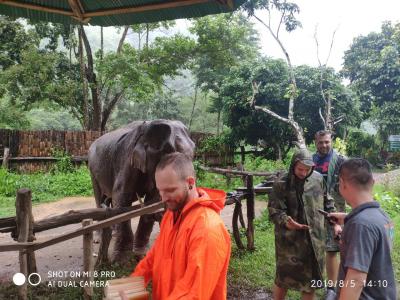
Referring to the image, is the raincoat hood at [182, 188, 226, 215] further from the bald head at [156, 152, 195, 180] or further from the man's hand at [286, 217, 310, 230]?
the man's hand at [286, 217, 310, 230]

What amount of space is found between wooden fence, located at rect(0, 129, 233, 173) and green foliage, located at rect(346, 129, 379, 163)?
31.7 ft

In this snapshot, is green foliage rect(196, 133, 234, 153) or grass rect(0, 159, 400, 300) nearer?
grass rect(0, 159, 400, 300)

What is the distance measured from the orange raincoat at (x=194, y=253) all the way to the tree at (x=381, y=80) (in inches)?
779

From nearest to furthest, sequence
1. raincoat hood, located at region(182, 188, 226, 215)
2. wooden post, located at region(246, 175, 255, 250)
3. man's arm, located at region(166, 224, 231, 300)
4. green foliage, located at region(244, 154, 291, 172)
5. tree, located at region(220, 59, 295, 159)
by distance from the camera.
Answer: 1. man's arm, located at region(166, 224, 231, 300)
2. raincoat hood, located at region(182, 188, 226, 215)
3. wooden post, located at region(246, 175, 255, 250)
4. green foliage, located at region(244, 154, 291, 172)
5. tree, located at region(220, 59, 295, 159)

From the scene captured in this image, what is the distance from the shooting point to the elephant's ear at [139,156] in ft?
14.5

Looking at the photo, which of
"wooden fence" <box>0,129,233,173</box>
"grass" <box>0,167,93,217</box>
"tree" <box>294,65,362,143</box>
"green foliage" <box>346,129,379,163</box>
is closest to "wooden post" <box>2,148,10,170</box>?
"wooden fence" <box>0,129,233,173</box>

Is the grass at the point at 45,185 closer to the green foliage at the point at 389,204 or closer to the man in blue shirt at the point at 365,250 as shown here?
the green foliage at the point at 389,204

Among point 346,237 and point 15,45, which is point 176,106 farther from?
point 346,237

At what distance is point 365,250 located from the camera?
6.81 ft

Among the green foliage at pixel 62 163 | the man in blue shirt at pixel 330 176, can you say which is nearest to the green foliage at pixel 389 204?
the man in blue shirt at pixel 330 176

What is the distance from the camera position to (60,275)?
4.99m

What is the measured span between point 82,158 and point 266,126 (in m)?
7.32

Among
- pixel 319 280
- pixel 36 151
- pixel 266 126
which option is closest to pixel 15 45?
pixel 36 151

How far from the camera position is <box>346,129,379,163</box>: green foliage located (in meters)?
21.3
